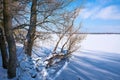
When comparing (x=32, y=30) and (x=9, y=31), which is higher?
(x=9, y=31)

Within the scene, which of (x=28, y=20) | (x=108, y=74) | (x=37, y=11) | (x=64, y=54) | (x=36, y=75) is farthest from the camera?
(x=64, y=54)

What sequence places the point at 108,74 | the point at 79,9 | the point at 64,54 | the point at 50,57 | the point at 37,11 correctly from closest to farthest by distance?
the point at 37,11
the point at 108,74
the point at 50,57
the point at 79,9
the point at 64,54

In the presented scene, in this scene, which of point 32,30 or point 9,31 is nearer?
point 9,31

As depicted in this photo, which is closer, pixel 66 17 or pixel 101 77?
pixel 101 77

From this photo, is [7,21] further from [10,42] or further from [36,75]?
[36,75]

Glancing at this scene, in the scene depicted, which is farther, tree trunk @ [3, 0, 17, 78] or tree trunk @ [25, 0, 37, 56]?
tree trunk @ [25, 0, 37, 56]

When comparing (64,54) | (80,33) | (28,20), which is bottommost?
(64,54)

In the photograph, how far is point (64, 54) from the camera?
1716 centimetres

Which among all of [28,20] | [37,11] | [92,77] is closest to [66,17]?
[37,11]

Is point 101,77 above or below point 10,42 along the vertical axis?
below

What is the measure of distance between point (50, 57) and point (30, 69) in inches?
184

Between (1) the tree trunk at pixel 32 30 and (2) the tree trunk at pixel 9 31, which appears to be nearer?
(2) the tree trunk at pixel 9 31

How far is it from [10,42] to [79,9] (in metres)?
8.09

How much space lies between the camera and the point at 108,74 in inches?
480
